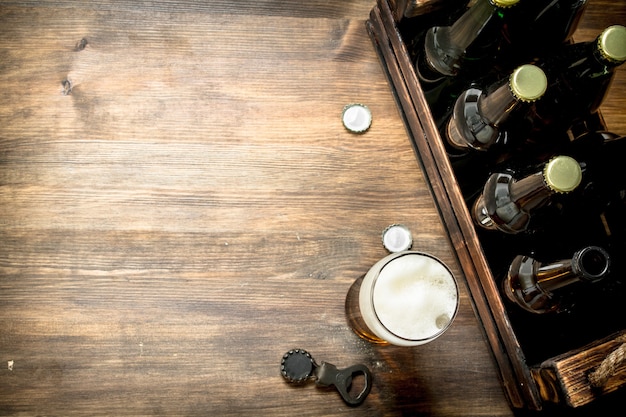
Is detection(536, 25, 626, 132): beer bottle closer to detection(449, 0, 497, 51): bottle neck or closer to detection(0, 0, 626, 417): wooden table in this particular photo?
detection(449, 0, 497, 51): bottle neck

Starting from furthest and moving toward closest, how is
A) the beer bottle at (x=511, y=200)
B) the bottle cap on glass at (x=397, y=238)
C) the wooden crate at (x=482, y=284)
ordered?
the bottle cap on glass at (x=397, y=238), the beer bottle at (x=511, y=200), the wooden crate at (x=482, y=284)

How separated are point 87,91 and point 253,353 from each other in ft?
2.28

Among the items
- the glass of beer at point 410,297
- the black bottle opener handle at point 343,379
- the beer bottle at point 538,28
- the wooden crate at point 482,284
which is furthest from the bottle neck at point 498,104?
the black bottle opener handle at point 343,379

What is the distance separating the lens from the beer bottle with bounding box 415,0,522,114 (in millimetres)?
1079

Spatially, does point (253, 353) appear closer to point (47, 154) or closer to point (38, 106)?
point (47, 154)

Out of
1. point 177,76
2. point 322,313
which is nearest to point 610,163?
point 322,313

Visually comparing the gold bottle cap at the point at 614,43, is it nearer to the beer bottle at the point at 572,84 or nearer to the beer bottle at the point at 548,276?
the beer bottle at the point at 572,84

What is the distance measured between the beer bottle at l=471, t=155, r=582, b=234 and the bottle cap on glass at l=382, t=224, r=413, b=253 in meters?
0.17

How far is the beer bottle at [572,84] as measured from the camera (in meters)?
1.08

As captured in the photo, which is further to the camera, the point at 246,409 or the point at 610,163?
the point at 610,163

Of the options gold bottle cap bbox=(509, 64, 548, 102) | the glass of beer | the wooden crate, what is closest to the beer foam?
the glass of beer

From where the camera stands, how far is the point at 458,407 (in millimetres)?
1071

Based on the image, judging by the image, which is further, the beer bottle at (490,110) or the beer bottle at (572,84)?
Result: the beer bottle at (572,84)

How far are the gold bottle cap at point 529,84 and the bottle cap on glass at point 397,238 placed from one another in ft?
1.22
